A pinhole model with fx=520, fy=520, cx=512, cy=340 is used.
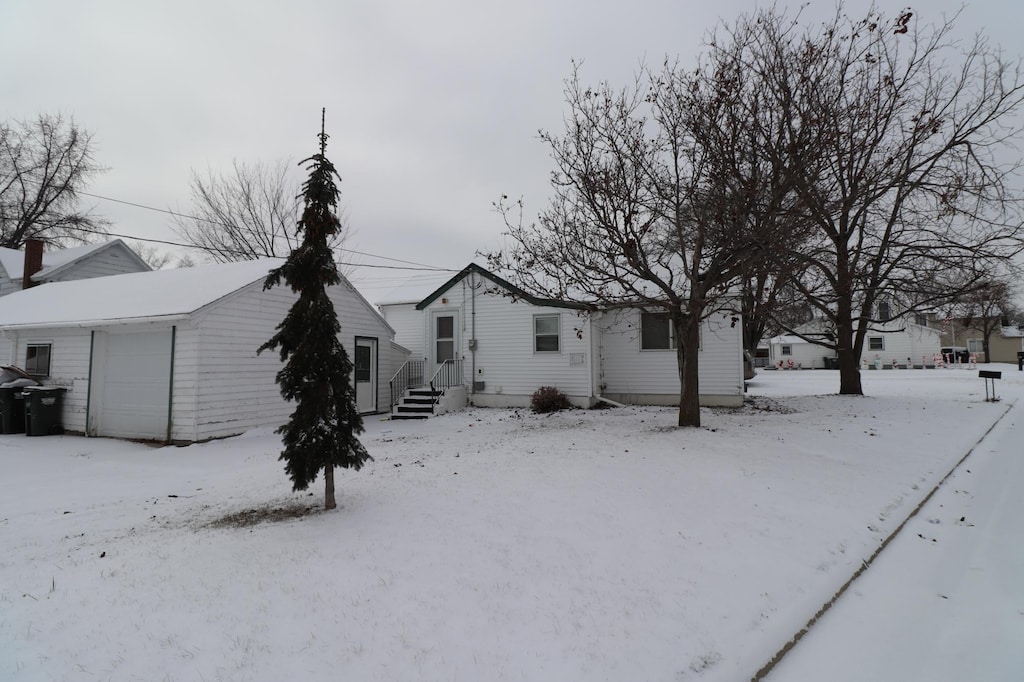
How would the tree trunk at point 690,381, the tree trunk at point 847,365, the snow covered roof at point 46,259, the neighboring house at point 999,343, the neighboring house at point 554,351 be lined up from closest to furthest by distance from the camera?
the tree trunk at point 690,381 < the neighboring house at point 554,351 < the tree trunk at point 847,365 < the snow covered roof at point 46,259 < the neighboring house at point 999,343

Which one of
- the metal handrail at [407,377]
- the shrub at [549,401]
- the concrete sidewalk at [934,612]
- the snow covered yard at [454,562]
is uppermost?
the metal handrail at [407,377]

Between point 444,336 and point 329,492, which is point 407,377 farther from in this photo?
point 329,492

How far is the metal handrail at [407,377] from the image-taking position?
16.9 metres

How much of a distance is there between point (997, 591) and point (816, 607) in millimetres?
1632

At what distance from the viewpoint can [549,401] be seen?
1448cm

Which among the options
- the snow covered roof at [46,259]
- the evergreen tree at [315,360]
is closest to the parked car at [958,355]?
the evergreen tree at [315,360]

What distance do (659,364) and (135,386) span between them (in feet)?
44.1

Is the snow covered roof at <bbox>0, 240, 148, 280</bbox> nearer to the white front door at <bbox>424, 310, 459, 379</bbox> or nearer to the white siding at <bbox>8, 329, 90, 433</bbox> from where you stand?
the white siding at <bbox>8, 329, 90, 433</bbox>

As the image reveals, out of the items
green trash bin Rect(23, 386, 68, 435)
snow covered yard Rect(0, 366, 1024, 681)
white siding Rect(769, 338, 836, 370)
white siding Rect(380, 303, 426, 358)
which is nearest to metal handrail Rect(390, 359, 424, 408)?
white siding Rect(380, 303, 426, 358)

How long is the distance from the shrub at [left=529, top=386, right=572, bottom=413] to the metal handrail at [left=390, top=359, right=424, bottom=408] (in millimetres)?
4399

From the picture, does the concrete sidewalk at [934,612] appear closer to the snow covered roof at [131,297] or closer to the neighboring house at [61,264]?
the snow covered roof at [131,297]

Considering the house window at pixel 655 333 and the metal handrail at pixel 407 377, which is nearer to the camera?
the house window at pixel 655 333

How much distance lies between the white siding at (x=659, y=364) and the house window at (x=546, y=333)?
147cm

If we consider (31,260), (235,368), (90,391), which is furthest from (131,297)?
(31,260)
